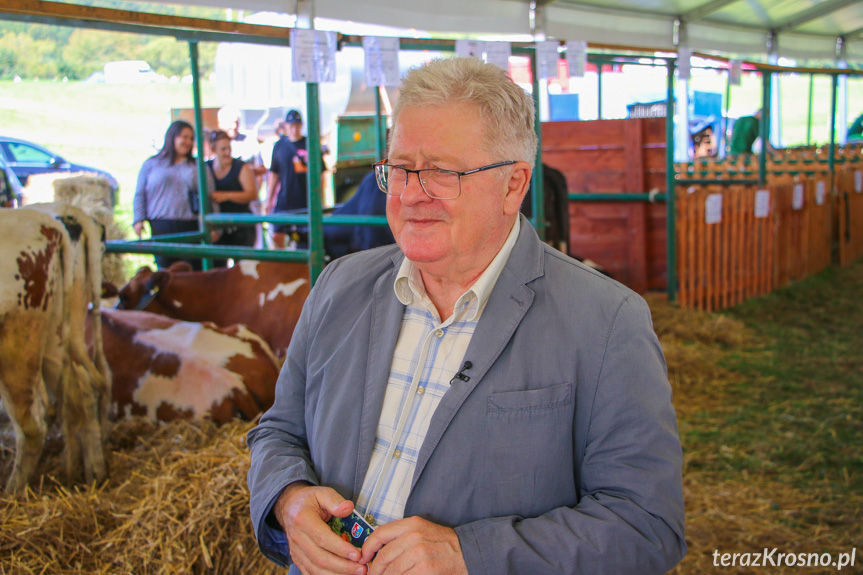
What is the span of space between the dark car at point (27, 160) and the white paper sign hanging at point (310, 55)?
4926 mm

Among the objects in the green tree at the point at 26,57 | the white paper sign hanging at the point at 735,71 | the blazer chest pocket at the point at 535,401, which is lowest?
the blazer chest pocket at the point at 535,401

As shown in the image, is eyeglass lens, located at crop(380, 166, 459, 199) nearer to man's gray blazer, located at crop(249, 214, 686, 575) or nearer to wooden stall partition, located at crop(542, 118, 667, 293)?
man's gray blazer, located at crop(249, 214, 686, 575)

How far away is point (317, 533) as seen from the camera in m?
1.36

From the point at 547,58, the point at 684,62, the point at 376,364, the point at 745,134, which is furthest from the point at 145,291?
the point at 745,134

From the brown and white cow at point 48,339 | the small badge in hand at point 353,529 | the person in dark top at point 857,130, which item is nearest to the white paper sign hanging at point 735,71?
the brown and white cow at point 48,339

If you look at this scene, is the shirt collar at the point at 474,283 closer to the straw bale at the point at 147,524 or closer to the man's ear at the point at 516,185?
the man's ear at the point at 516,185

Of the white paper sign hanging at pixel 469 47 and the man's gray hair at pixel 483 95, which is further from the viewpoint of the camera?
the white paper sign hanging at pixel 469 47

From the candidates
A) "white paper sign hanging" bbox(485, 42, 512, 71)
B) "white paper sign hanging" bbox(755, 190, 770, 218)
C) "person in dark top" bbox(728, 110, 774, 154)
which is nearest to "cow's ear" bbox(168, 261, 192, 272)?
"white paper sign hanging" bbox(485, 42, 512, 71)

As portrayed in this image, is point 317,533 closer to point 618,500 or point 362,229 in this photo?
point 618,500

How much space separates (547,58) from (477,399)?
3152 mm

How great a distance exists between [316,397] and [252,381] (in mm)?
1791

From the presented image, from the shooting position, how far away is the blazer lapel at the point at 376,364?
56.9 inches

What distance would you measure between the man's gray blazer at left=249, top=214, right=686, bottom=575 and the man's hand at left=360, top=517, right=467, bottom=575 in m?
0.03

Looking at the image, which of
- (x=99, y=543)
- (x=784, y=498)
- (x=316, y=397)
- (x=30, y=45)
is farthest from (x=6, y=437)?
(x=30, y=45)
